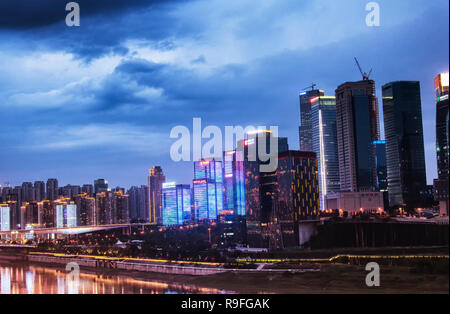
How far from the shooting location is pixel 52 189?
14638 centimetres

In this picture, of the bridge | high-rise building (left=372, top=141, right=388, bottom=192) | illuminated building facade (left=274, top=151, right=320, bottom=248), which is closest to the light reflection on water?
illuminated building facade (left=274, top=151, right=320, bottom=248)

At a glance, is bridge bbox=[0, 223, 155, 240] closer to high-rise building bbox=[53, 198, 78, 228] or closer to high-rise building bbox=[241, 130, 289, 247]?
high-rise building bbox=[53, 198, 78, 228]

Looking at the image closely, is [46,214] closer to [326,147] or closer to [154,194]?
[154,194]

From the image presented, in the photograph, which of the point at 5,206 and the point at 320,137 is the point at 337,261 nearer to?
the point at 320,137

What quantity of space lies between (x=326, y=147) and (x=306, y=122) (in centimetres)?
1104

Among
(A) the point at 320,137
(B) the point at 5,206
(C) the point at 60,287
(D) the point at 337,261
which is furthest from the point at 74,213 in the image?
(D) the point at 337,261

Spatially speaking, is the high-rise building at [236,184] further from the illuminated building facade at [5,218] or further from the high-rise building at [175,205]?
the illuminated building facade at [5,218]

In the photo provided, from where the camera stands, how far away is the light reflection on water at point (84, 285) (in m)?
33.3

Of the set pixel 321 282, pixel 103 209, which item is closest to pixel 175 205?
pixel 103 209

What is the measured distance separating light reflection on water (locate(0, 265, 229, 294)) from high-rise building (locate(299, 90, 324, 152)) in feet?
257

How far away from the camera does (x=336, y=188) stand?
108 metres

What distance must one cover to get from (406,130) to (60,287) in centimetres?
7546

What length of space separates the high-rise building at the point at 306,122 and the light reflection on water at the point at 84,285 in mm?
78472

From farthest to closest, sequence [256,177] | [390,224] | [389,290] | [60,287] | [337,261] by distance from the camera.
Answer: [256,177]
[390,224]
[60,287]
[337,261]
[389,290]
